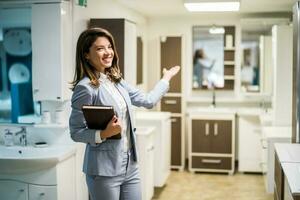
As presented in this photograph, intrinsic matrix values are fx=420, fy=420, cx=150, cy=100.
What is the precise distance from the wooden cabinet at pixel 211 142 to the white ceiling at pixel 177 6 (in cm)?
138

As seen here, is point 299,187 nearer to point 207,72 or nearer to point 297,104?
point 297,104

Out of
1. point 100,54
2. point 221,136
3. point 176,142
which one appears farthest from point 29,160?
point 221,136

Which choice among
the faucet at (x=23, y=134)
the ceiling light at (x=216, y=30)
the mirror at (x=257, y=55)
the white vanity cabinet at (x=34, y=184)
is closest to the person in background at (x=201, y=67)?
the ceiling light at (x=216, y=30)

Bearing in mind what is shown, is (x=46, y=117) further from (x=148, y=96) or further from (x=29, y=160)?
(x=148, y=96)

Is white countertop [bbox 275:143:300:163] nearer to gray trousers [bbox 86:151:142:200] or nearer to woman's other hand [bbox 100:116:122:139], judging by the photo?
gray trousers [bbox 86:151:142:200]

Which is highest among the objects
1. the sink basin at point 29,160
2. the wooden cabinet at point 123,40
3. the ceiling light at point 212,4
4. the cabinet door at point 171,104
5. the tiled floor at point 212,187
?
the ceiling light at point 212,4

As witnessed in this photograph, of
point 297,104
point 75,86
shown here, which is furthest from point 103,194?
point 297,104

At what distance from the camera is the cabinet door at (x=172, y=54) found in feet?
18.7

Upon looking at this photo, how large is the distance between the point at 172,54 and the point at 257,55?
1.17 meters

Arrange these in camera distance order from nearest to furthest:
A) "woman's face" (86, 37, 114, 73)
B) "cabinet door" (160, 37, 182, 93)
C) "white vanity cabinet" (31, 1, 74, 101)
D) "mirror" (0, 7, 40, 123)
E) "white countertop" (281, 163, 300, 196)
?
"white countertop" (281, 163, 300, 196), "woman's face" (86, 37, 114, 73), "white vanity cabinet" (31, 1, 74, 101), "mirror" (0, 7, 40, 123), "cabinet door" (160, 37, 182, 93)

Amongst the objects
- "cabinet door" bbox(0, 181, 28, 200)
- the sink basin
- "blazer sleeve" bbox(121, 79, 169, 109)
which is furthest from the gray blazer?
"cabinet door" bbox(0, 181, 28, 200)

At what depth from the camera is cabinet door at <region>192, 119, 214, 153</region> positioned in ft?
18.1

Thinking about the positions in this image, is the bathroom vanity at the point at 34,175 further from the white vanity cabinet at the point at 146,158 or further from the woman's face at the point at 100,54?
the woman's face at the point at 100,54

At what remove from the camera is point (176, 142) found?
5.73 metres
